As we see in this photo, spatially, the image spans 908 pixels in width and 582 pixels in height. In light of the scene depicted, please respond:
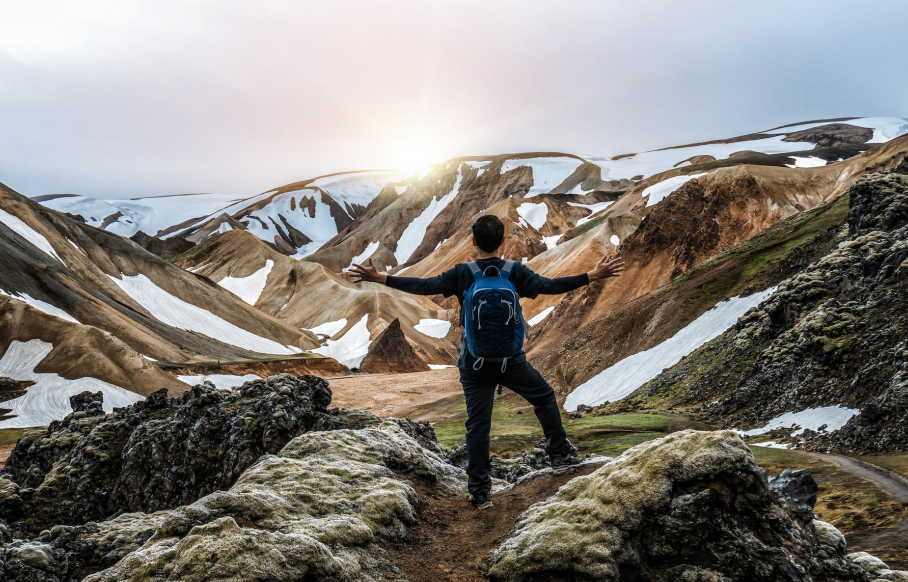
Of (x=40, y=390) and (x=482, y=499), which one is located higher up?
(x=482, y=499)

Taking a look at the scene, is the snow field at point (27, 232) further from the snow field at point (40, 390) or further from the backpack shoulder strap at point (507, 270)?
the backpack shoulder strap at point (507, 270)

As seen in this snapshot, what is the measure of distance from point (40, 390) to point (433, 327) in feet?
255

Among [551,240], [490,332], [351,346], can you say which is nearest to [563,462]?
[490,332]

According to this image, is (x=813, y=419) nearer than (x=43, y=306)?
Yes

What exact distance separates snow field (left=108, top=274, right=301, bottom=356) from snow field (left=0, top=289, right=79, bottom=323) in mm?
26996

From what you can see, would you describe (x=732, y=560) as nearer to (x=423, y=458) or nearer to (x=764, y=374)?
(x=423, y=458)

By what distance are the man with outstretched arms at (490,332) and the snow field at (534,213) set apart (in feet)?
439

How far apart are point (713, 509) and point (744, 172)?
7272 cm

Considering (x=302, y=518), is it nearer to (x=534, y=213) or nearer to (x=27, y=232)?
(x=27, y=232)

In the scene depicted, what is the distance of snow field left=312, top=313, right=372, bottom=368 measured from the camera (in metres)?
97.7

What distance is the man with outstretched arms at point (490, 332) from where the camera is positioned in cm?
780

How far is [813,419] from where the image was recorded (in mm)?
17000

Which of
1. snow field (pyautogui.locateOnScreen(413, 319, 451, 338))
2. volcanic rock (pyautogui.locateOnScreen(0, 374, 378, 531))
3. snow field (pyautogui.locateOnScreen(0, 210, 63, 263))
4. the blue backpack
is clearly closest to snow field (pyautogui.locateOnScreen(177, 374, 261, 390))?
snow field (pyautogui.locateOnScreen(0, 210, 63, 263))

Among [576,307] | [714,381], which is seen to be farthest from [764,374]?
[576,307]
